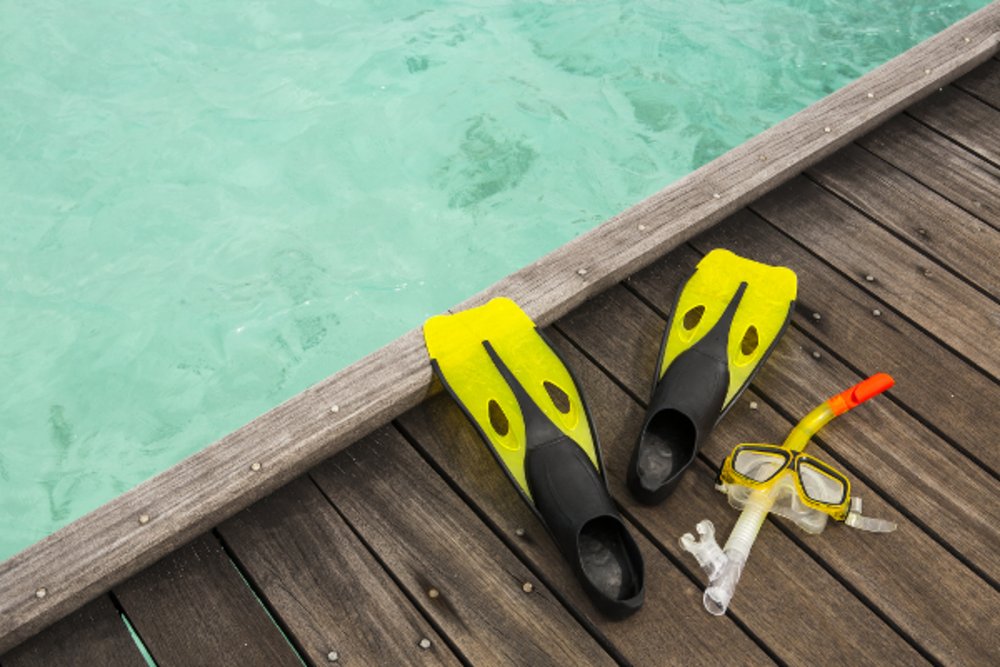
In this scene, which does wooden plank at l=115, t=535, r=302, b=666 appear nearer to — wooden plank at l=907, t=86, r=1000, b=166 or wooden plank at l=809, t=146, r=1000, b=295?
wooden plank at l=809, t=146, r=1000, b=295

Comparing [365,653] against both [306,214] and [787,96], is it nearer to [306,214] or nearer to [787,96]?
[306,214]

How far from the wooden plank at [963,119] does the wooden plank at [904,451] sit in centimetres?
75

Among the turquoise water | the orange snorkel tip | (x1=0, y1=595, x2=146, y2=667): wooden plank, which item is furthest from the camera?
the turquoise water

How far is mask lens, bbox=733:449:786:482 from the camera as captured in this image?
176 centimetres

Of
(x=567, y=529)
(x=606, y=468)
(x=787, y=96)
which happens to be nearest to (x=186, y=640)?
(x=567, y=529)

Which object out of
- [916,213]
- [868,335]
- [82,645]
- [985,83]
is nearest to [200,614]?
[82,645]

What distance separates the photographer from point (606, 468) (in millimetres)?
1826

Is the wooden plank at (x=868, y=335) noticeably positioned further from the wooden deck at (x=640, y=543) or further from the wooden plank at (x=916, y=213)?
the wooden plank at (x=916, y=213)

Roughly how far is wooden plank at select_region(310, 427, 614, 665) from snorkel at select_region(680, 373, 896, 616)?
255 mm

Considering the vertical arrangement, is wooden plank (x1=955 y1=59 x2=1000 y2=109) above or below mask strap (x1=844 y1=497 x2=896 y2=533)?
above

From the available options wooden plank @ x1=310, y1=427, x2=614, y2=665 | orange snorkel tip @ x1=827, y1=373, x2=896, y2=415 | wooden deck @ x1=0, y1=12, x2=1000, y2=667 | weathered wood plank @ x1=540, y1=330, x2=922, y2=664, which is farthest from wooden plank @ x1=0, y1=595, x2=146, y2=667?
orange snorkel tip @ x1=827, y1=373, x2=896, y2=415

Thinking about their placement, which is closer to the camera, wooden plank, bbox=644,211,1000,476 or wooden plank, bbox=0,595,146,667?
wooden plank, bbox=0,595,146,667

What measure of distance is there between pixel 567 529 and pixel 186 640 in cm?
65

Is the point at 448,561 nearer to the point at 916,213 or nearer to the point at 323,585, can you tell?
the point at 323,585
